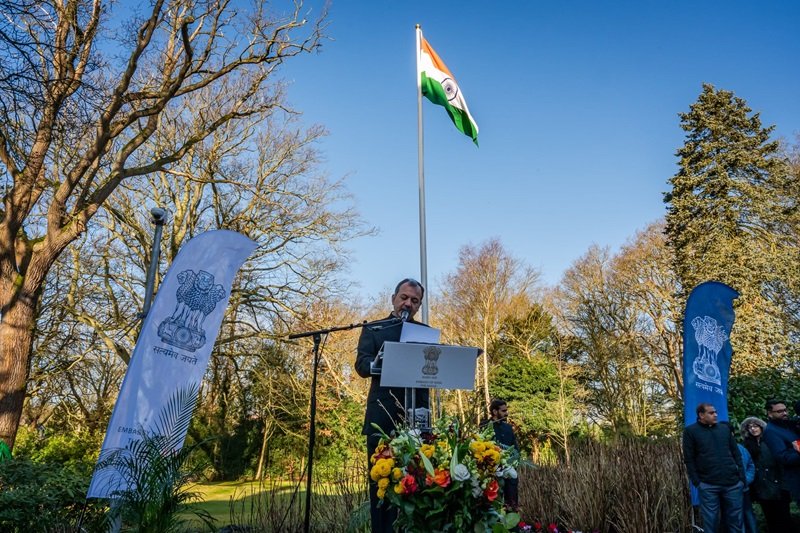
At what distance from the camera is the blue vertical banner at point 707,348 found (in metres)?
6.73

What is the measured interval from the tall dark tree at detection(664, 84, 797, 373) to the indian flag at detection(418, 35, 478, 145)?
10118mm

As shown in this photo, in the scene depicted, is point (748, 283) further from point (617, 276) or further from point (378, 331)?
point (378, 331)

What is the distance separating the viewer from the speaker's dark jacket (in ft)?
11.2

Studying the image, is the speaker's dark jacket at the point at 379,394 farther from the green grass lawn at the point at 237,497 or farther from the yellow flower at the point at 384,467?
the green grass lawn at the point at 237,497

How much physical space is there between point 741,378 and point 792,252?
7.65 meters

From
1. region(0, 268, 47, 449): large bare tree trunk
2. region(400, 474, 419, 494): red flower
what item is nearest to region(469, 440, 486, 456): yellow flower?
region(400, 474, 419, 494): red flower

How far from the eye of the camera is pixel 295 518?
499 cm

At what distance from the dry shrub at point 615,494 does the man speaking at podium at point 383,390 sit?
101 inches

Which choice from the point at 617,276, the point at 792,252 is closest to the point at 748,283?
the point at 792,252

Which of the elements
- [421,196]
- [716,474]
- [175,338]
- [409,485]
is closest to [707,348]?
[716,474]

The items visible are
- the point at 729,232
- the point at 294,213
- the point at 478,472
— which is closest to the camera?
the point at 478,472

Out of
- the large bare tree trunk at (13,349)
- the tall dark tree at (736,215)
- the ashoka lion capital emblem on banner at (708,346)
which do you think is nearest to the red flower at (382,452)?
the ashoka lion capital emblem on banner at (708,346)

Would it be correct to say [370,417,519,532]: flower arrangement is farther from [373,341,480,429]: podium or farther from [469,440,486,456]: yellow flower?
[373,341,480,429]: podium

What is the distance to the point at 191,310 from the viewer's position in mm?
4996
